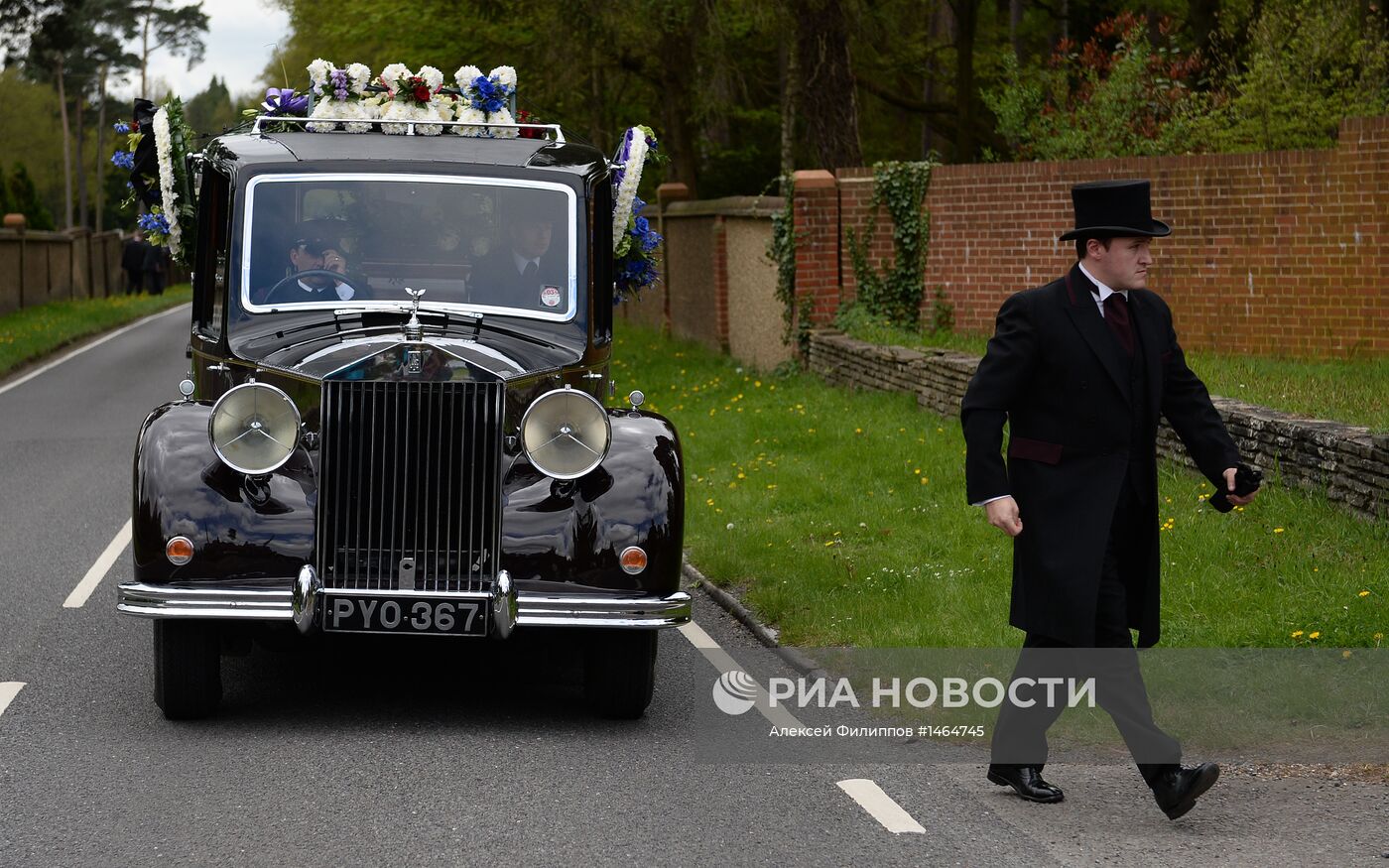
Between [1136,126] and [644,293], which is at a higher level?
[1136,126]

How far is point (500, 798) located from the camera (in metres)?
6.05

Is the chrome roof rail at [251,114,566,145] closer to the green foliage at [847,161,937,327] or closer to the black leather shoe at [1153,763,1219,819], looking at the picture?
the black leather shoe at [1153,763,1219,819]

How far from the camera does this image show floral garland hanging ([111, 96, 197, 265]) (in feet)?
29.5

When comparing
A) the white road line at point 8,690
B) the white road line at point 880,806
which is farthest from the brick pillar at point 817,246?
the white road line at point 880,806

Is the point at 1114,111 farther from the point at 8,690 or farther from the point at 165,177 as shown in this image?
the point at 8,690

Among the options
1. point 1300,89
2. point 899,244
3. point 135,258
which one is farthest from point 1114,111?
point 135,258

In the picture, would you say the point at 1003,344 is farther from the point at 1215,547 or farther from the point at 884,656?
the point at 1215,547

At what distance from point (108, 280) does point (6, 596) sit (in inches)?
1785

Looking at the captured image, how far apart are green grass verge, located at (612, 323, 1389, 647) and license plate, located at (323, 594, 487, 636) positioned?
2.26m

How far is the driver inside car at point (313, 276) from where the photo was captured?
807cm

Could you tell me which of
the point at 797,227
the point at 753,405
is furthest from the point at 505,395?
the point at 797,227

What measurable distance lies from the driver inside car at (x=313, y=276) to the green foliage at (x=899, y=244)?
11150 mm

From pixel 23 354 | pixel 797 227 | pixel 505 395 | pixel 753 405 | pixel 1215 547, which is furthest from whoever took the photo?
pixel 23 354

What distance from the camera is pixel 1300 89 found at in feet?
59.7
